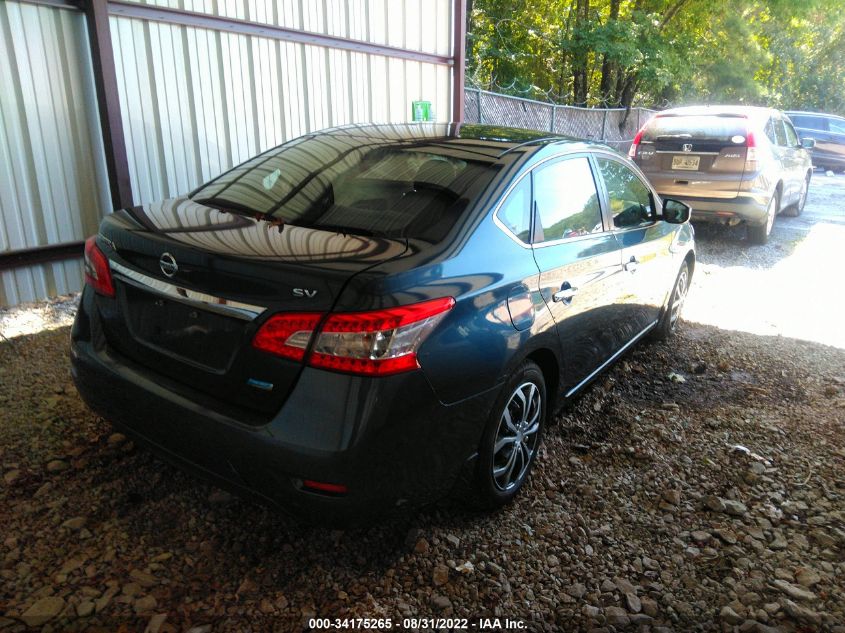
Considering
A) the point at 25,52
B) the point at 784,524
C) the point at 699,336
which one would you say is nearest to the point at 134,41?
the point at 25,52

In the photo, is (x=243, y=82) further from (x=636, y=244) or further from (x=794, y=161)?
(x=794, y=161)

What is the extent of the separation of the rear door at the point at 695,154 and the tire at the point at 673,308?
3.30m

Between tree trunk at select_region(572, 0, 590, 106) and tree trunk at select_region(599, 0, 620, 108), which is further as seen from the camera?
tree trunk at select_region(599, 0, 620, 108)

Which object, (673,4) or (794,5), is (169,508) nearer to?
(673,4)

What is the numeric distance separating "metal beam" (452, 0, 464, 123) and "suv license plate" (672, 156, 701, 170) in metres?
2.92

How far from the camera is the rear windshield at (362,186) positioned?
2631mm

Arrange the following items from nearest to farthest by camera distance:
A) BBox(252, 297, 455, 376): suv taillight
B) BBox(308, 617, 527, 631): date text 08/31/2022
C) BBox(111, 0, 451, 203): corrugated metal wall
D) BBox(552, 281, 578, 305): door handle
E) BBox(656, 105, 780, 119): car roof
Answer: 1. BBox(252, 297, 455, 376): suv taillight
2. BBox(308, 617, 527, 631): date text 08/31/2022
3. BBox(552, 281, 578, 305): door handle
4. BBox(111, 0, 451, 203): corrugated metal wall
5. BBox(656, 105, 780, 119): car roof

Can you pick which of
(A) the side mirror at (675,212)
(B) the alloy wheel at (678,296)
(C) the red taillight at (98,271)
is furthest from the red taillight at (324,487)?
(B) the alloy wheel at (678,296)

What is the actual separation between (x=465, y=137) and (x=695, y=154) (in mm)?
6214

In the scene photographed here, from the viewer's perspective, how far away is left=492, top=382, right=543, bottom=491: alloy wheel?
2806 mm

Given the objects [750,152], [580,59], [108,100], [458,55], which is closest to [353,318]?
[108,100]

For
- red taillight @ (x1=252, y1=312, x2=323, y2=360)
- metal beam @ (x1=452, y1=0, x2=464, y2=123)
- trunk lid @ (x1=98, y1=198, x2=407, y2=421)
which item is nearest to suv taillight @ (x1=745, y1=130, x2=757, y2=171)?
metal beam @ (x1=452, y1=0, x2=464, y2=123)

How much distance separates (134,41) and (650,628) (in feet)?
18.2

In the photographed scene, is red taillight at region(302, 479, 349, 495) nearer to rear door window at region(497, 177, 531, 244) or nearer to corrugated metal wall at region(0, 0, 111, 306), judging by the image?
rear door window at region(497, 177, 531, 244)
